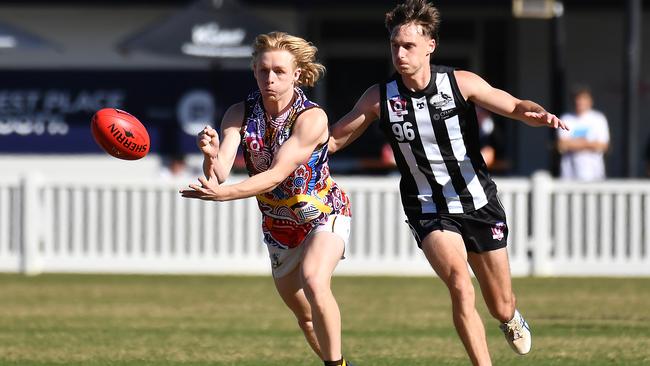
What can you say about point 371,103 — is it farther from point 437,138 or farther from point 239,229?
point 239,229

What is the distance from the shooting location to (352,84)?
22797mm

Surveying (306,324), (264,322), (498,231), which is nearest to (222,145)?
(306,324)

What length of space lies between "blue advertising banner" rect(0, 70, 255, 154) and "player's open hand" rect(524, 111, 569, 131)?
45.3 feet

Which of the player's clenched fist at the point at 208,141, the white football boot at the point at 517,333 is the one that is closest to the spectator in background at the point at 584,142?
the white football boot at the point at 517,333

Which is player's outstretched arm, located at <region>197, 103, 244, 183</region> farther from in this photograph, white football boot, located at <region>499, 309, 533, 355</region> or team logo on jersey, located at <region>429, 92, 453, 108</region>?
white football boot, located at <region>499, 309, 533, 355</region>

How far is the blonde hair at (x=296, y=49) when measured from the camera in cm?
756

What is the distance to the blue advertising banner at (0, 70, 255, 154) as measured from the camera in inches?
840

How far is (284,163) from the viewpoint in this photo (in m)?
7.35

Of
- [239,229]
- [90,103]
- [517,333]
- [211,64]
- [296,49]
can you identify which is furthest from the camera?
[90,103]

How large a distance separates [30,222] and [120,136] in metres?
8.94

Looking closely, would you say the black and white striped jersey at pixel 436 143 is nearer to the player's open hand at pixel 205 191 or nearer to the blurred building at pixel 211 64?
the player's open hand at pixel 205 191

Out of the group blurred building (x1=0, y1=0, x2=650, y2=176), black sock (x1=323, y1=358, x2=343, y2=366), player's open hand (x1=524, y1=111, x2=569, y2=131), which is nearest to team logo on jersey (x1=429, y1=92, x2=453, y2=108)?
player's open hand (x1=524, y1=111, x2=569, y2=131)

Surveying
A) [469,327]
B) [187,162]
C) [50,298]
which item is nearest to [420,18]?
[469,327]

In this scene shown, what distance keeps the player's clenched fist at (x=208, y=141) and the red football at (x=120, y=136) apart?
0.50m
